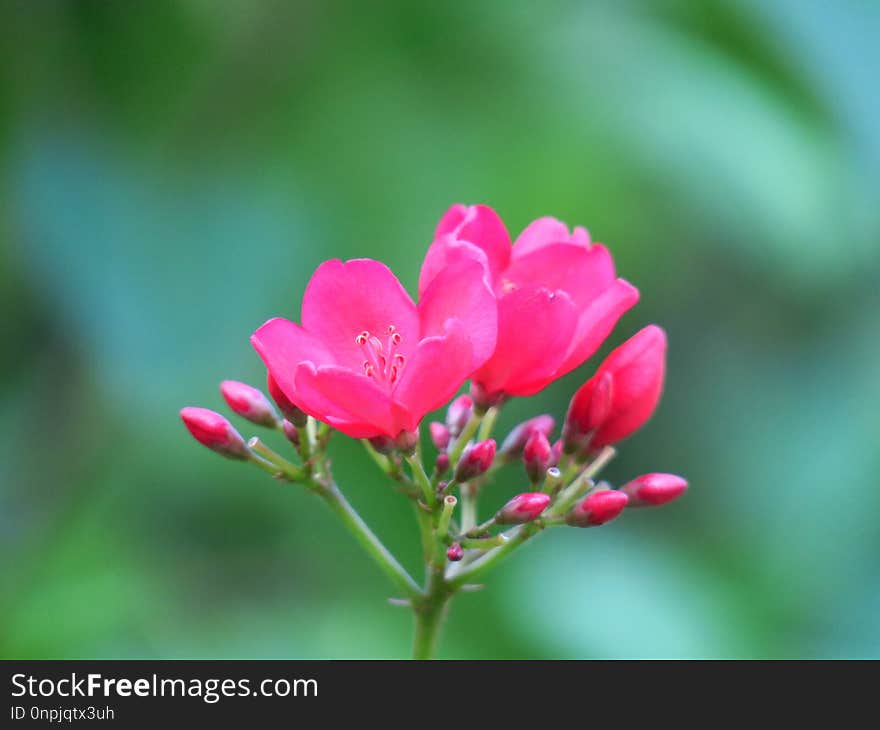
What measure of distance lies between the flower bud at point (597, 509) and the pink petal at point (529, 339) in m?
0.13

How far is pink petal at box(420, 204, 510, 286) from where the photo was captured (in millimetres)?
1216

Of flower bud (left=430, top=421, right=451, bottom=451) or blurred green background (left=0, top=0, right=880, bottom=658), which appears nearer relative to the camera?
flower bud (left=430, top=421, right=451, bottom=451)

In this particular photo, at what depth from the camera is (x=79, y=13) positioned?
2445 millimetres

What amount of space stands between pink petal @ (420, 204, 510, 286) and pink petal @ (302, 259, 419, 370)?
0.10m

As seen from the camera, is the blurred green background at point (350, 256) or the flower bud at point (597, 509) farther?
the blurred green background at point (350, 256)

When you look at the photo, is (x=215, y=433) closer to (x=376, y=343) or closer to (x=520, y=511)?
(x=376, y=343)

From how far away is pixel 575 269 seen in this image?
1.23 meters

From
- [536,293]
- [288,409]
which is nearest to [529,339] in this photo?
[536,293]

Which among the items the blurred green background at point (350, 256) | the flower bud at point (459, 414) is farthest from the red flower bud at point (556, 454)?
the blurred green background at point (350, 256)

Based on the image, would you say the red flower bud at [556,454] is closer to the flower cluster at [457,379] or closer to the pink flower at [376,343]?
the flower cluster at [457,379]

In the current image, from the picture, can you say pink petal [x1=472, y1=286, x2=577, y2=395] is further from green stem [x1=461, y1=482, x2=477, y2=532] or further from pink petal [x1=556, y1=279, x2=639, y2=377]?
green stem [x1=461, y1=482, x2=477, y2=532]

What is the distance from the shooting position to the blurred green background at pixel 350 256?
234 cm

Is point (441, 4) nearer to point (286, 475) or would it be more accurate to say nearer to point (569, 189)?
point (569, 189)

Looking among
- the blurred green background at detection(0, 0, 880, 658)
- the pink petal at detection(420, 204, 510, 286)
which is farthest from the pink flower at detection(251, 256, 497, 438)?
the blurred green background at detection(0, 0, 880, 658)
